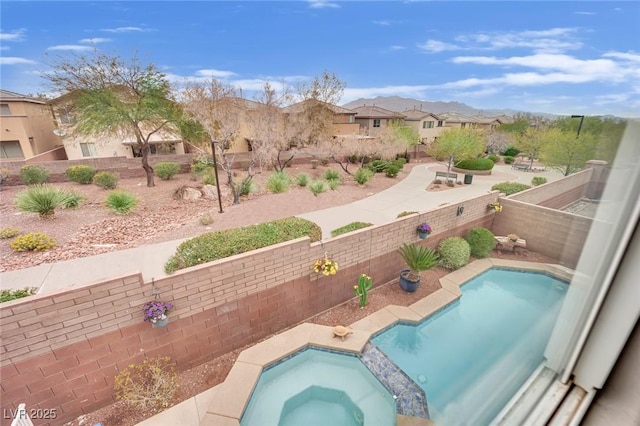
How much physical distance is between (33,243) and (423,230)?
389 inches

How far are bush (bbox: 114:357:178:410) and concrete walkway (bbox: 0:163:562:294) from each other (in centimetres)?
128

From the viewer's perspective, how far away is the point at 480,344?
301 centimetres

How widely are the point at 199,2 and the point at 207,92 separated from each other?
11.0 m

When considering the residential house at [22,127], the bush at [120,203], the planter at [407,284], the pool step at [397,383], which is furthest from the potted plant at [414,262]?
the residential house at [22,127]

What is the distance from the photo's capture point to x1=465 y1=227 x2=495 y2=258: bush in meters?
7.30

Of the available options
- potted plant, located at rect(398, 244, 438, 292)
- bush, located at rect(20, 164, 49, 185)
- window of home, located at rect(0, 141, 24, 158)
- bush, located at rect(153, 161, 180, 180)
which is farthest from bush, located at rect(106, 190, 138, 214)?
window of home, located at rect(0, 141, 24, 158)

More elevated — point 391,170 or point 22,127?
point 22,127

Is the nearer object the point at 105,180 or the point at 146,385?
the point at 146,385

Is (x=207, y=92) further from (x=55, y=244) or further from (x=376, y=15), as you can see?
(x=376, y=15)

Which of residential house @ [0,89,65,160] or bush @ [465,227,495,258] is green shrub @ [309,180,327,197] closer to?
bush @ [465,227,495,258]

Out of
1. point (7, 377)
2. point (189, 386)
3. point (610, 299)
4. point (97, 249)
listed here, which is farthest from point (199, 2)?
point (97, 249)

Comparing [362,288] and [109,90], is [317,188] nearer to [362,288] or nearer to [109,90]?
[362,288]

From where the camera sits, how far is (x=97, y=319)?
3473mm

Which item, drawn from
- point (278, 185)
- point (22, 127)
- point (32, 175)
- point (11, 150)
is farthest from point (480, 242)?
point (11, 150)
